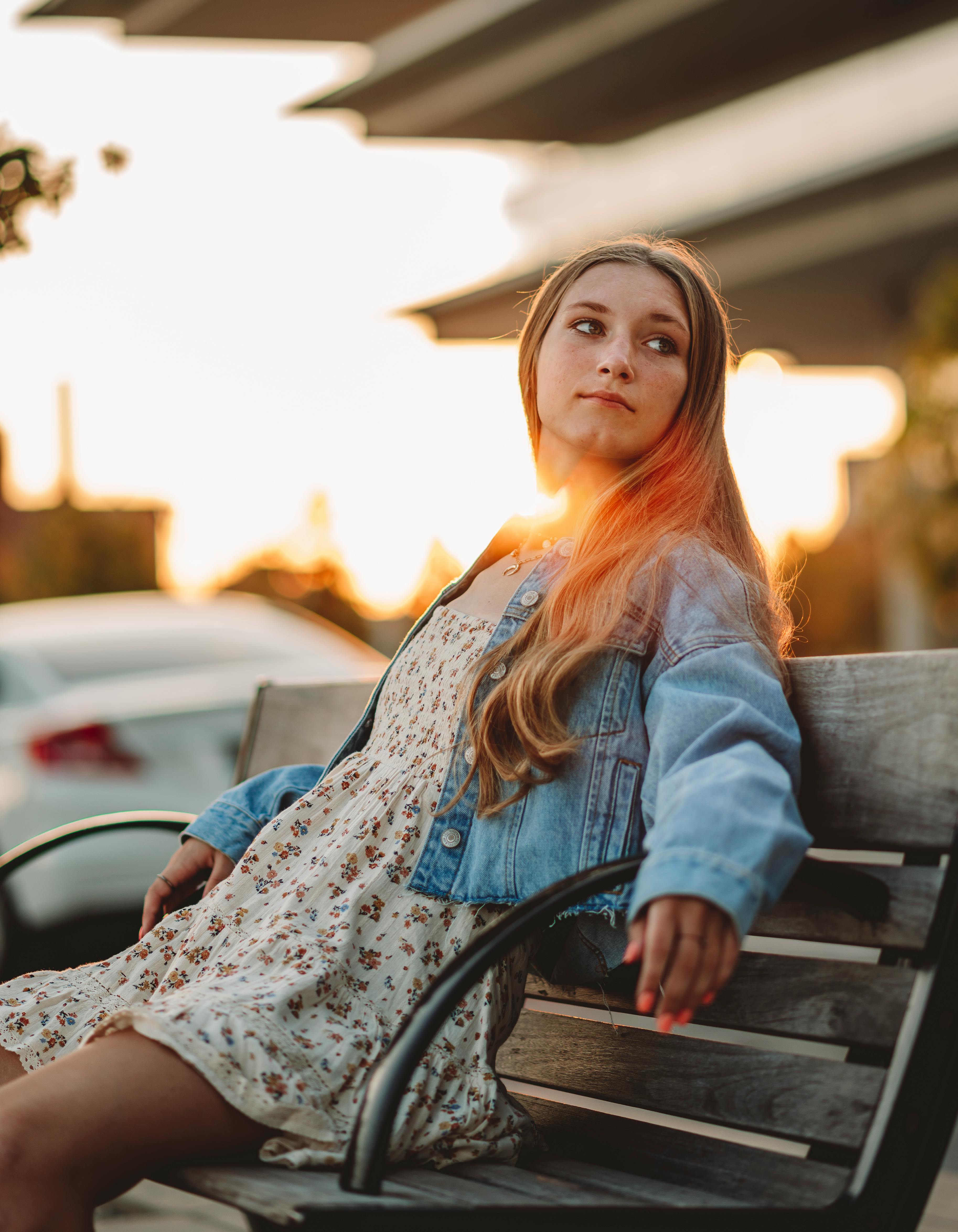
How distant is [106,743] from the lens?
621cm

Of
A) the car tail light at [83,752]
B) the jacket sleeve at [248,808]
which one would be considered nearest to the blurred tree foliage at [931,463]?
the car tail light at [83,752]

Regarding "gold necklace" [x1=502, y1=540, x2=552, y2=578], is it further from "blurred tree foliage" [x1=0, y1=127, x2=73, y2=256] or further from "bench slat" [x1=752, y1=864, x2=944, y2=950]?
"blurred tree foliage" [x1=0, y1=127, x2=73, y2=256]

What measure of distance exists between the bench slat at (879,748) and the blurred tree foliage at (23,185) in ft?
6.64

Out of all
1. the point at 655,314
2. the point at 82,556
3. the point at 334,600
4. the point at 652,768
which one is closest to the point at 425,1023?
the point at 652,768

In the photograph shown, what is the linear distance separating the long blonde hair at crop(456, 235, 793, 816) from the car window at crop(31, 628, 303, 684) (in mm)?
4663

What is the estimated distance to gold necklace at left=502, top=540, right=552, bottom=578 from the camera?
238 centimetres

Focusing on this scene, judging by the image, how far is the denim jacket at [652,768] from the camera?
1.57 meters

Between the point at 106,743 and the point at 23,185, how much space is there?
354 cm

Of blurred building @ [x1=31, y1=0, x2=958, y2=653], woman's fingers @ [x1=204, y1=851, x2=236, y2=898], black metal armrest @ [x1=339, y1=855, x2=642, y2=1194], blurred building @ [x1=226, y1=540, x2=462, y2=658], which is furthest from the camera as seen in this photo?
blurred building @ [x1=226, y1=540, x2=462, y2=658]

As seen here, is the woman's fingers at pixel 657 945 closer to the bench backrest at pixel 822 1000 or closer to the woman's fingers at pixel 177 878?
the bench backrest at pixel 822 1000

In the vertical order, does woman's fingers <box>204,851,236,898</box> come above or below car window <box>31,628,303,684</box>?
below

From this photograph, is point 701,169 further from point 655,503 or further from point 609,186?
point 655,503

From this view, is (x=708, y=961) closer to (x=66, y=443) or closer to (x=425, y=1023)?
(x=425, y=1023)

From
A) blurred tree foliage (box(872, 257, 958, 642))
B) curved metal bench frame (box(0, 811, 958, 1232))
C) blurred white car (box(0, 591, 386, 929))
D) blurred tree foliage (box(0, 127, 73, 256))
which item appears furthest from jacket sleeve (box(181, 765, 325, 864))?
blurred tree foliage (box(872, 257, 958, 642))
